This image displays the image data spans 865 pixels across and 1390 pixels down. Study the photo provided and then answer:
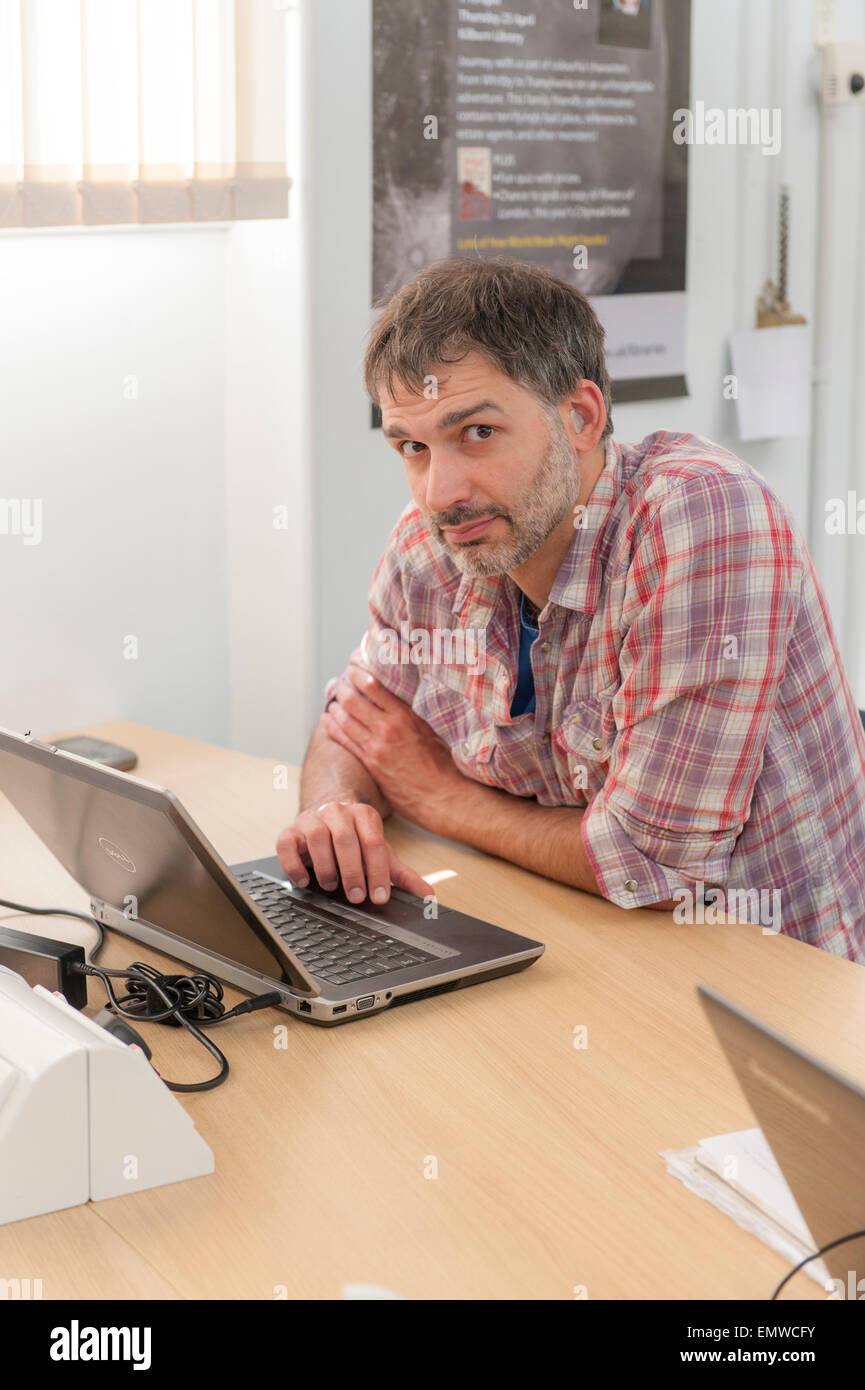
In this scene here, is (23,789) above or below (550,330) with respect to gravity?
below

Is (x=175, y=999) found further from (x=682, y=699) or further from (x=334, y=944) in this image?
(x=682, y=699)

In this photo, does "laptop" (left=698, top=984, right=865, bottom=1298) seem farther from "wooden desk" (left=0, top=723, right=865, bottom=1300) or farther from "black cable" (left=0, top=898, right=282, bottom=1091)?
"black cable" (left=0, top=898, right=282, bottom=1091)

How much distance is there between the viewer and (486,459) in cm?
151

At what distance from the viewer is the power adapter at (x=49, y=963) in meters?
1.20

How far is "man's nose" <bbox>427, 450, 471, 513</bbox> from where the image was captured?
1.51 meters

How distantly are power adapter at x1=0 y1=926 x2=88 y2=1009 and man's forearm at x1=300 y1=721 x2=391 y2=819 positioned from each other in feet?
1.53

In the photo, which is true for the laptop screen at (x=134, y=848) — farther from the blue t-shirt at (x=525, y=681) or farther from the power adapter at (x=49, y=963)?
the blue t-shirt at (x=525, y=681)

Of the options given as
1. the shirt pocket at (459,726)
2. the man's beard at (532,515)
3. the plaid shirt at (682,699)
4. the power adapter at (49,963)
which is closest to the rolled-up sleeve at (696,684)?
the plaid shirt at (682,699)

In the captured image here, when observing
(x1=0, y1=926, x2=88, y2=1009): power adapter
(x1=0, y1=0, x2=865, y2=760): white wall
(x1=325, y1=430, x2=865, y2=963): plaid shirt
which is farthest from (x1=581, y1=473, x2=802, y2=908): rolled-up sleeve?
(x1=0, y1=0, x2=865, y2=760): white wall

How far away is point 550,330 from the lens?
153cm

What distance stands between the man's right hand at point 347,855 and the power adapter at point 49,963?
292 millimetres

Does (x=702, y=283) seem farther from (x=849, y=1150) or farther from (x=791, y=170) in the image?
(x=849, y=1150)
